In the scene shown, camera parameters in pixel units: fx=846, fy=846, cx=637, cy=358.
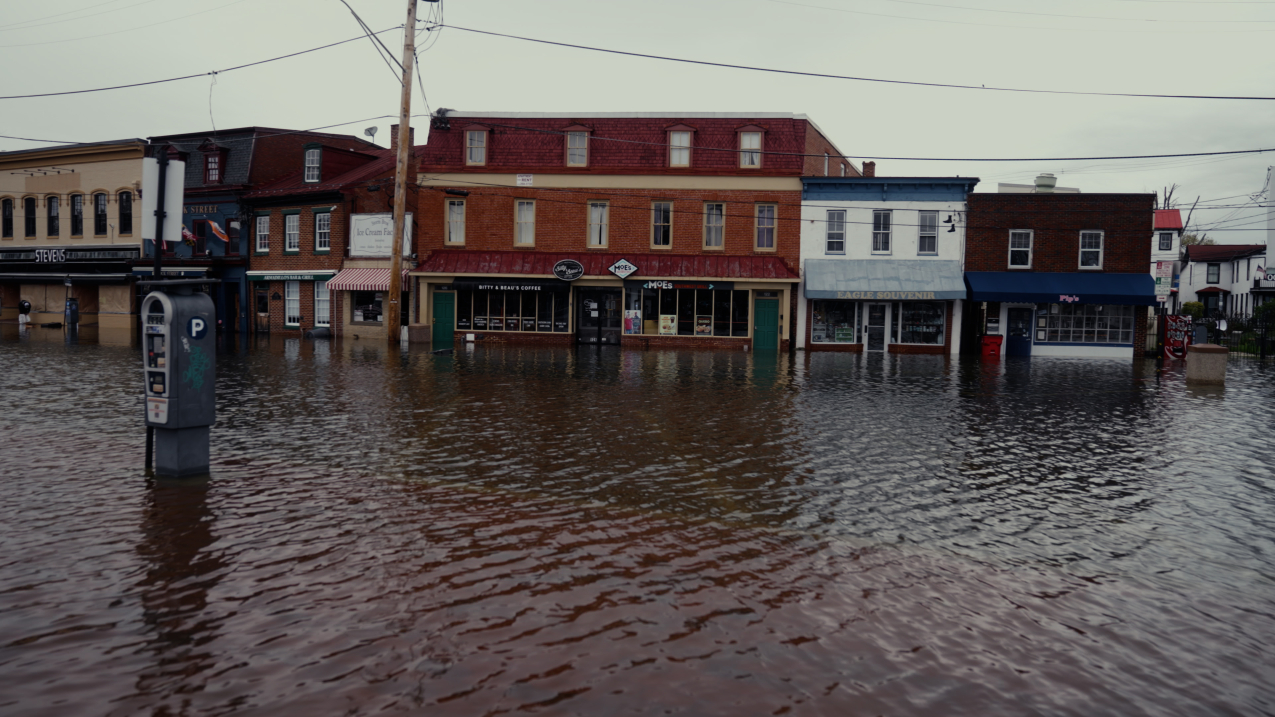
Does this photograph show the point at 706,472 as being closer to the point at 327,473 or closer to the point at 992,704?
the point at 327,473

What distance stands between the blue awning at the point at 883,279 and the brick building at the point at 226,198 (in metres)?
23.0

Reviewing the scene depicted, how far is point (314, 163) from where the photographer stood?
38000mm

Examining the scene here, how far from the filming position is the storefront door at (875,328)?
33562 mm

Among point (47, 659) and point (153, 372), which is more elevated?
point (153, 372)

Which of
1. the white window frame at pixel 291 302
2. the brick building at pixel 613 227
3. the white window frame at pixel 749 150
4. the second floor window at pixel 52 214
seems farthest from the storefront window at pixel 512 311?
the second floor window at pixel 52 214

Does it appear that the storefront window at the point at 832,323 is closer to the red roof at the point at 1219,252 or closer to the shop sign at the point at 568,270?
the shop sign at the point at 568,270

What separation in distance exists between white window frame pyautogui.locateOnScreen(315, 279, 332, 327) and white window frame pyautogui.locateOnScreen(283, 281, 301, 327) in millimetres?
1166

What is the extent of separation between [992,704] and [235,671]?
361 centimetres

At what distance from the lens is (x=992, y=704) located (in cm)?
397

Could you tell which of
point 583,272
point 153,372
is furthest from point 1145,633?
point 583,272

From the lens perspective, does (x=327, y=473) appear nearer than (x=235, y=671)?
No

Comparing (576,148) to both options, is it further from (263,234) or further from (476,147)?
(263,234)

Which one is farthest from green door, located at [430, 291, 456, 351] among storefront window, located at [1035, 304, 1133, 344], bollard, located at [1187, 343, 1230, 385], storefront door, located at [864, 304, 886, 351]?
bollard, located at [1187, 343, 1230, 385]

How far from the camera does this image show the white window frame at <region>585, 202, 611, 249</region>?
3428cm
